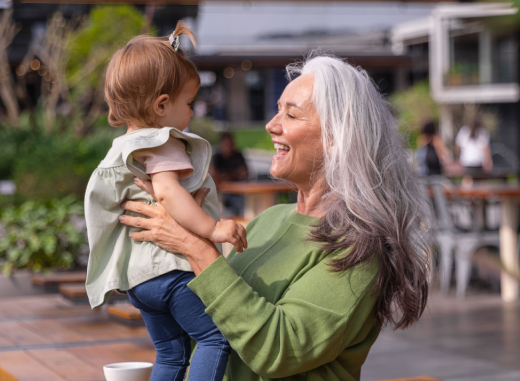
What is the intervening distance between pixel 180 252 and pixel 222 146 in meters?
9.08

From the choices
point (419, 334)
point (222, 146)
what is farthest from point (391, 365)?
point (222, 146)

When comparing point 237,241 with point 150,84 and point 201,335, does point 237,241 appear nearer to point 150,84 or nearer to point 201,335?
point 201,335

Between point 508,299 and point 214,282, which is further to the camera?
point 508,299

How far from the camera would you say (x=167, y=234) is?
1833 millimetres

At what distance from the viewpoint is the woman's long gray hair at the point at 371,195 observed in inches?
71.2

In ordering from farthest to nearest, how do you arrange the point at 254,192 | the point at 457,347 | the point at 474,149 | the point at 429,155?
the point at 474,149 < the point at 429,155 < the point at 254,192 < the point at 457,347

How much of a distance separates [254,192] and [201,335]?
24.8 feet

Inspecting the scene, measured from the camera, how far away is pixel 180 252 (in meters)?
1.82

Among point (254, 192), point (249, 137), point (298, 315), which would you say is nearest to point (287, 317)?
point (298, 315)

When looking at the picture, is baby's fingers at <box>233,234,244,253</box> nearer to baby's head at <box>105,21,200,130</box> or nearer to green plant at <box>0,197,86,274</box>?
baby's head at <box>105,21,200,130</box>

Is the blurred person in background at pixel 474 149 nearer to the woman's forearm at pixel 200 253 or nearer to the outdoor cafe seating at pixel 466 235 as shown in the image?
the outdoor cafe seating at pixel 466 235

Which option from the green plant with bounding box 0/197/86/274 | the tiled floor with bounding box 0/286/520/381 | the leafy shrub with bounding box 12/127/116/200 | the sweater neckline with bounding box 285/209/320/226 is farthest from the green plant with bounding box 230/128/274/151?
the sweater neckline with bounding box 285/209/320/226

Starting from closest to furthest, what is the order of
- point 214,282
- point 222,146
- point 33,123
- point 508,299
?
point 214,282 < point 508,299 < point 222,146 < point 33,123

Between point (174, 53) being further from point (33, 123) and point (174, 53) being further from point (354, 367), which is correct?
point (33, 123)
